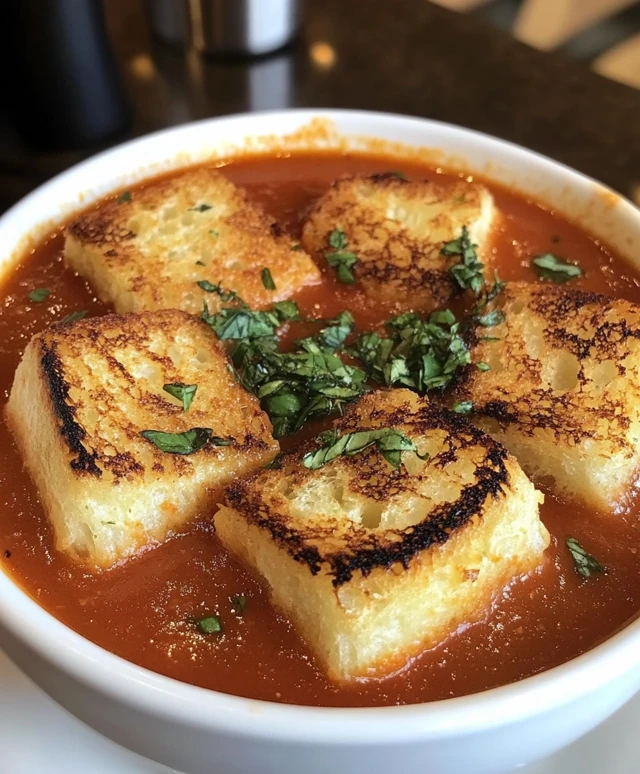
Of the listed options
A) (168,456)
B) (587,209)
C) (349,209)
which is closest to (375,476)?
(168,456)

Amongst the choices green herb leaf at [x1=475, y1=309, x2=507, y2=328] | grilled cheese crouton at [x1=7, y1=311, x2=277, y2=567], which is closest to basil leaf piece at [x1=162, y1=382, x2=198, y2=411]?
grilled cheese crouton at [x1=7, y1=311, x2=277, y2=567]

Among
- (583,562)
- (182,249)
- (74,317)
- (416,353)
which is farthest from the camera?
(182,249)

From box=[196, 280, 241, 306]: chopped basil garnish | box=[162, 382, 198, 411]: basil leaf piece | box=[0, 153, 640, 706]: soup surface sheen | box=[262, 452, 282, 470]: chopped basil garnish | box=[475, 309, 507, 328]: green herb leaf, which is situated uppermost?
box=[196, 280, 241, 306]: chopped basil garnish

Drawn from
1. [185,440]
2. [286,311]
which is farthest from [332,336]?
[185,440]

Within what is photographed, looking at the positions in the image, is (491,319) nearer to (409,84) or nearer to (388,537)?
(388,537)

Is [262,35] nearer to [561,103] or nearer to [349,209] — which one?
[561,103]

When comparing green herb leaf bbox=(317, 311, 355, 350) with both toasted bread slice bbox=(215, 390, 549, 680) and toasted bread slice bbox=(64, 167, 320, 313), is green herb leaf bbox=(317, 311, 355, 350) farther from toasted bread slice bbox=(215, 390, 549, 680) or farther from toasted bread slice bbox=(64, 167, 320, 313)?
toasted bread slice bbox=(215, 390, 549, 680)
